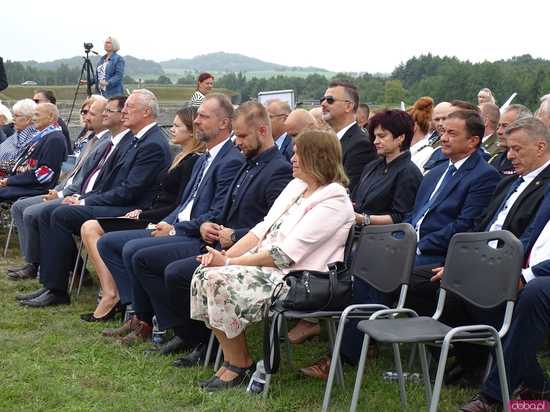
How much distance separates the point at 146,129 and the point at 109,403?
10.0ft

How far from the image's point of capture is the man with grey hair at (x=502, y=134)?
6027 millimetres

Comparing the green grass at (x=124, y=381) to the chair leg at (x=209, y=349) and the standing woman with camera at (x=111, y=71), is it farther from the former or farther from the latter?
the standing woman with camera at (x=111, y=71)

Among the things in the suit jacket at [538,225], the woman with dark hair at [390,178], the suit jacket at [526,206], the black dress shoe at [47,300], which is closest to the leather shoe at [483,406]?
the suit jacket at [538,225]

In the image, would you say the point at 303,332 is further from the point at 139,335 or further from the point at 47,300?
the point at 47,300

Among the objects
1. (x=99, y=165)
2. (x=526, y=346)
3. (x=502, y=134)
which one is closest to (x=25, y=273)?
(x=99, y=165)

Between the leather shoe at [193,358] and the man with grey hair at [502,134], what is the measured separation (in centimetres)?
239

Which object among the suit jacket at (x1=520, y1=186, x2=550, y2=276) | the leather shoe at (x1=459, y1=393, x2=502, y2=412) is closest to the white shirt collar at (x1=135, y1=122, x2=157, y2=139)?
the suit jacket at (x1=520, y1=186, x2=550, y2=276)

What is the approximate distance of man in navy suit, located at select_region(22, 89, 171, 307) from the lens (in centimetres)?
715

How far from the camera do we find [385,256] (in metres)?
4.66

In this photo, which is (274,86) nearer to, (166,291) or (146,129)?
(146,129)

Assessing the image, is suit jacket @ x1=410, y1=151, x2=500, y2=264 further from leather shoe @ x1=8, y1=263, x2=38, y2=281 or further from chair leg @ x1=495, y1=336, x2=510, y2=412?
leather shoe @ x1=8, y1=263, x2=38, y2=281

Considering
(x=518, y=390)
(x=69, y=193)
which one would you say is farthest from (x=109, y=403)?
(x=69, y=193)

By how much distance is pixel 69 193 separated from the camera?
26.3ft

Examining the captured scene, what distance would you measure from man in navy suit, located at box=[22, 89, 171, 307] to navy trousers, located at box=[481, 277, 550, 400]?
3779 millimetres
